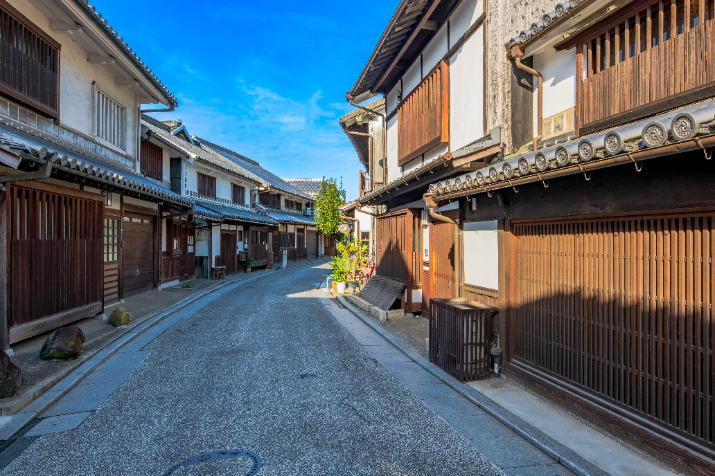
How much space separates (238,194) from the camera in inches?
1127

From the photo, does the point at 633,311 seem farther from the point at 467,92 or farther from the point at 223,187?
the point at 223,187

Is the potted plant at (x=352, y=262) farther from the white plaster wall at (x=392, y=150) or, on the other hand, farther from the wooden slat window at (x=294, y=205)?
the wooden slat window at (x=294, y=205)

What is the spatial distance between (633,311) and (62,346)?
28.0 feet

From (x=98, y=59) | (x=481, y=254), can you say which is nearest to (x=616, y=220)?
(x=481, y=254)

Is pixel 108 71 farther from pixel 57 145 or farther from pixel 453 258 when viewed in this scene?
pixel 453 258

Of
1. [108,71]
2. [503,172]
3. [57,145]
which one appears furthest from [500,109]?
[108,71]

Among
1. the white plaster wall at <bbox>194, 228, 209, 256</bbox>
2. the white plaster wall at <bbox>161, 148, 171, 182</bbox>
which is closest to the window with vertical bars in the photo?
the white plaster wall at <bbox>161, 148, 171, 182</bbox>

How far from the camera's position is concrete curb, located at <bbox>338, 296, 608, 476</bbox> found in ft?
12.5

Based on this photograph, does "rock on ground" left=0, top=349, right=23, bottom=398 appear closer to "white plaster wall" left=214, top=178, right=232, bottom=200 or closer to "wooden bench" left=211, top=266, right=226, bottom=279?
"wooden bench" left=211, top=266, right=226, bottom=279

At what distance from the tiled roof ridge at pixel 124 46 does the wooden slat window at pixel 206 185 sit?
835 cm

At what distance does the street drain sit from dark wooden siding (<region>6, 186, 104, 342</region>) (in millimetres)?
5254

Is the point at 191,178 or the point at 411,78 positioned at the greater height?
the point at 411,78

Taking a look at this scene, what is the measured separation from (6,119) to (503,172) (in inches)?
378

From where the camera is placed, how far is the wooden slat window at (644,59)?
4152 millimetres
